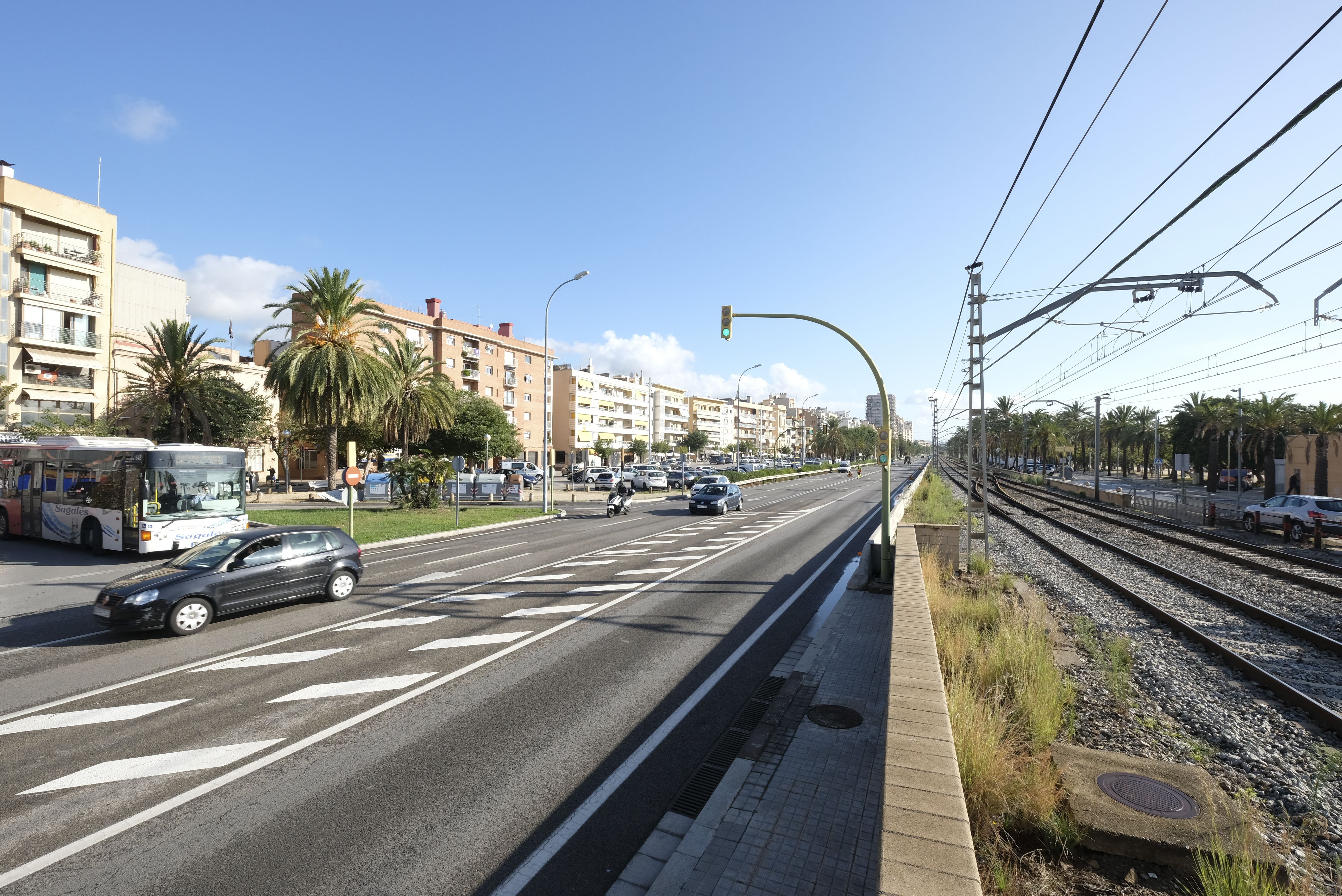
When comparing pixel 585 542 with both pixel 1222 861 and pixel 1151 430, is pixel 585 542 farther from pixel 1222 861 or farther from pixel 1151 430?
pixel 1151 430

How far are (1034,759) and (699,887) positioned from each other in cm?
271

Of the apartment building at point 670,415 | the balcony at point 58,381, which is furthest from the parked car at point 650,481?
the apartment building at point 670,415

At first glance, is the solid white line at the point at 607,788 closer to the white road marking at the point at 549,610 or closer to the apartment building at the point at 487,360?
the white road marking at the point at 549,610

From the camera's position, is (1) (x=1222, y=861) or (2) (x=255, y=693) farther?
(2) (x=255, y=693)

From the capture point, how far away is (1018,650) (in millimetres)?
6895

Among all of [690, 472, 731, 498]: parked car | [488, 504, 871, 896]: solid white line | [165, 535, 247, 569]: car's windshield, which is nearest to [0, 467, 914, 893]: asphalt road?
[488, 504, 871, 896]: solid white line

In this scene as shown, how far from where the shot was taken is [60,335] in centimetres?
3566

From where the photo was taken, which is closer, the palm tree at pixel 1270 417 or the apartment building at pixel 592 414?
the palm tree at pixel 1270 417

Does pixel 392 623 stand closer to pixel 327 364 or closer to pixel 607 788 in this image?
pixel 607 788

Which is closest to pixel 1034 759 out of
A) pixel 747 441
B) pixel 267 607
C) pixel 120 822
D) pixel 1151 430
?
pixel 120 822

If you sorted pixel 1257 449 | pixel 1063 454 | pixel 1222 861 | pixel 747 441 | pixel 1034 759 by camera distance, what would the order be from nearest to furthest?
1. pixel 1222 861
2. pixel 1034 759
3. pixel 1257 449
4. pixel 1063 454
5. pixel 747 441

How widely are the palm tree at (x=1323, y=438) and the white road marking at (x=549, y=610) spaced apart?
4660 centimetres

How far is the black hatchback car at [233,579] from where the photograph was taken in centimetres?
879

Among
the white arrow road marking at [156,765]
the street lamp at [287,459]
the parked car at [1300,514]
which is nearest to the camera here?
the white arrow road marking at [156,765]
